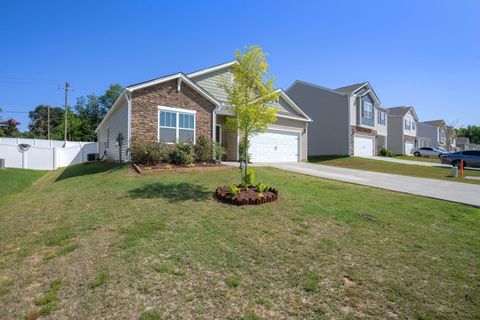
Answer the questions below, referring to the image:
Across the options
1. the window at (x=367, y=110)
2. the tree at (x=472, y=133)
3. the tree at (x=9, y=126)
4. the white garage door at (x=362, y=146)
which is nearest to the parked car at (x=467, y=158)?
the white garage door at (x=362, y=146)

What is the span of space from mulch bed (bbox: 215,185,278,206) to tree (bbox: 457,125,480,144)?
95.9 m

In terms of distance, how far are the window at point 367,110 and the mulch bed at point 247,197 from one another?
23.7 meters

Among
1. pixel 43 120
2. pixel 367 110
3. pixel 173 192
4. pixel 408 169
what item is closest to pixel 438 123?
pixel 367 110

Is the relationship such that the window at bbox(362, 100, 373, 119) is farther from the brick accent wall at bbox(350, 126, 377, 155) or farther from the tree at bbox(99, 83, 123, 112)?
the tree at bbox(99, 83, 123, 112)

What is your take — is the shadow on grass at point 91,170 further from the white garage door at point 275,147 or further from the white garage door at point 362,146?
the white garage door at point 362,146

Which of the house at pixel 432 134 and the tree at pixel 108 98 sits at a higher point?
the tree at pixel 108 98

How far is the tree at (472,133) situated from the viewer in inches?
3095

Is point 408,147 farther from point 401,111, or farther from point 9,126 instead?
point 9,126

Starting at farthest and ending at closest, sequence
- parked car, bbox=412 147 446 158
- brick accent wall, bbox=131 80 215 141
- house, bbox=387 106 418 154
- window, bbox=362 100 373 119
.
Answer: house, bbox=387 106 418 154 → parked car, bbox=412 147 446 158 → window, bbox=362 100 373 119 → brick accent wall, bbox=131 80 215 141

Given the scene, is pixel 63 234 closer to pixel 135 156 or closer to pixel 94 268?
pixel 94 268

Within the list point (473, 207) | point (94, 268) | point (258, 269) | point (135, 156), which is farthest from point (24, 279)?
point (473, 207)

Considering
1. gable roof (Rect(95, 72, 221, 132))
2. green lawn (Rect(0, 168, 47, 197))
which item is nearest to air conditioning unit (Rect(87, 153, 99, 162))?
green lawn (Rect(0, 168, 47, 197))

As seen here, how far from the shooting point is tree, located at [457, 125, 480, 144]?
258ft

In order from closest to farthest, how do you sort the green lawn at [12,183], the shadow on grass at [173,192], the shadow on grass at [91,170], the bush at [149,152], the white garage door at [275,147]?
the shadow on grass at [173,192] → the green lawn at [12,183] → the bush at [149,152] → the shadow on grass at [91,170] → the white garage door at [275,147]
